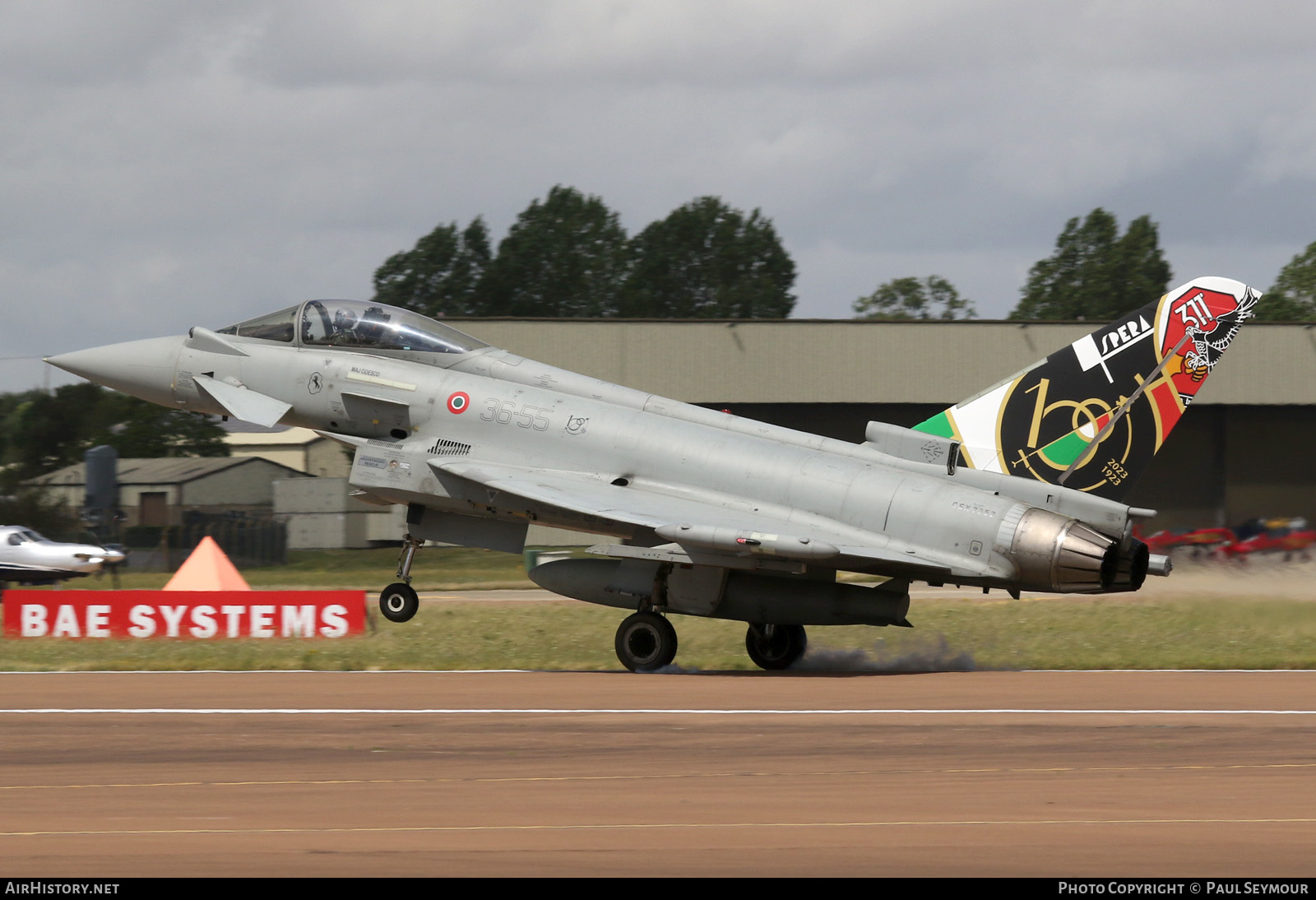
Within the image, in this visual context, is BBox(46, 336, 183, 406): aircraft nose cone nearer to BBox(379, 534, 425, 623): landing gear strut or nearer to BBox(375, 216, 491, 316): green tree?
BBox(379, 534, 425, 623): landing gear strut

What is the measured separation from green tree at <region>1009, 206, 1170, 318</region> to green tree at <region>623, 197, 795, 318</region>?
69.4 ft

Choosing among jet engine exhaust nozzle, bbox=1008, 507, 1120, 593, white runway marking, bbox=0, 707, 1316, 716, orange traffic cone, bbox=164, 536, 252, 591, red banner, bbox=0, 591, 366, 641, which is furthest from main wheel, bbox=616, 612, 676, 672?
orange traffic cone, bbox=164, 536, 252, 591

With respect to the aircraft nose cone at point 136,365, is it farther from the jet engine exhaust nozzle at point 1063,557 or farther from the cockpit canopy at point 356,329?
the jet engine exhaust nozzle at point 1063,557

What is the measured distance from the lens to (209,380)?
18766 millimetres

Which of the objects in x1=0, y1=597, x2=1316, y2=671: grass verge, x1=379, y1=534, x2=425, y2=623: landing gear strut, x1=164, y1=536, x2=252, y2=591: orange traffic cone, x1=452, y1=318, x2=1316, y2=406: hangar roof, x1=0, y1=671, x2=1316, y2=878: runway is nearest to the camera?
x1=0, y1=671, x2=1316, y2=878: runway

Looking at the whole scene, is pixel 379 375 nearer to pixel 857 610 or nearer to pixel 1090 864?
pixel 857 610

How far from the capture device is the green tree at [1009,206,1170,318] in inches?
4498

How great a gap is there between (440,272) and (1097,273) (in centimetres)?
5651

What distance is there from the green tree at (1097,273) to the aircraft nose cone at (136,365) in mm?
99782

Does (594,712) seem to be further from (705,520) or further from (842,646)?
(842,646)

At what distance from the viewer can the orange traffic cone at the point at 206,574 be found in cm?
2306

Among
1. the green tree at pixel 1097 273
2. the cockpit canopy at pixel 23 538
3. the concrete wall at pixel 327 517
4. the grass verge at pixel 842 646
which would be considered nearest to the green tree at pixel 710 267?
the green tree at pixel 1097 273

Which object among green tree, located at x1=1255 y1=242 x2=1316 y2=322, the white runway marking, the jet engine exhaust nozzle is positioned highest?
green tree, located at x1=1255 y1=242 x2=1316 y2=322
